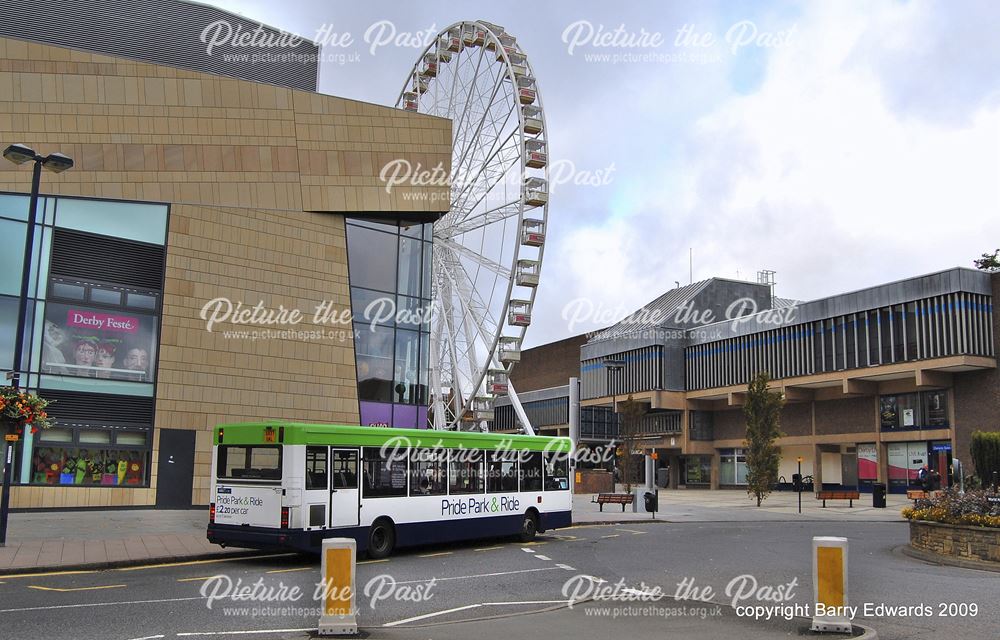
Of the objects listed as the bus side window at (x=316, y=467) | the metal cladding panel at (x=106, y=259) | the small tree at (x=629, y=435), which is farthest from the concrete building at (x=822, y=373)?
the bus side window at (x=316, y=467)

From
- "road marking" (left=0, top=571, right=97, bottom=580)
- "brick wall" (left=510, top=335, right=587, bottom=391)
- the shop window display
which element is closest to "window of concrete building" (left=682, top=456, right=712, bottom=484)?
"brick wall" (left=510, top=335, right=587, bottom=391)

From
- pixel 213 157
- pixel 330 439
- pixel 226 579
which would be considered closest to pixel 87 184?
pixel 213 157

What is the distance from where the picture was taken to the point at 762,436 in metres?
44.6

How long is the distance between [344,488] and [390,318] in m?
15.7

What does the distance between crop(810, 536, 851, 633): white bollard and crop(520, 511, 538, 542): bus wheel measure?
41.9 ft

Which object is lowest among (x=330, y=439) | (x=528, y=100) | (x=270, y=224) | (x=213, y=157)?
(x=330, y=439)

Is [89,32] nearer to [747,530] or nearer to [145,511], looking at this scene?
[145,511]

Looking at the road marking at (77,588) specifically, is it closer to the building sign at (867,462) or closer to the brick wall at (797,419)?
the building sign at (867,462)

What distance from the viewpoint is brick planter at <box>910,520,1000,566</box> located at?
16906 millimetres

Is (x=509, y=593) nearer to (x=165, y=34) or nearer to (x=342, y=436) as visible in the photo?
(x=342, y=436)

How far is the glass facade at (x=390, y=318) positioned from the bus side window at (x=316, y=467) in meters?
14.6

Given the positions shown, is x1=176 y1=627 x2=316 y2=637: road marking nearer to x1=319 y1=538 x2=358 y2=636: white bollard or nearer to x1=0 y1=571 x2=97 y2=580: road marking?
x1=319 y1=538 x2=358 y2=636: white bollard

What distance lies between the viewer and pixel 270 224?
3027 cm

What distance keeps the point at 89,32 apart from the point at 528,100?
1738 centimetres
